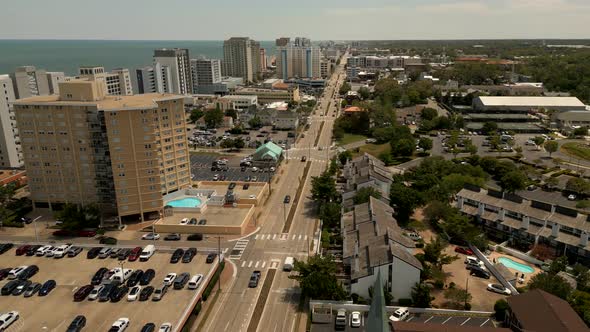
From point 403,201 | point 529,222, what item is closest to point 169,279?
point 403,201

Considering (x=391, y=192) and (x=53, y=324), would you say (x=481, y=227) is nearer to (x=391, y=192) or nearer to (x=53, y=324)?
(x=391, y=192)

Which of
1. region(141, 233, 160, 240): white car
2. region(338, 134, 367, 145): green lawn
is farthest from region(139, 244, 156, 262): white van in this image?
region(338, 134, 367, 145): green lawn

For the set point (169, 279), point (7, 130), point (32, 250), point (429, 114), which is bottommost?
point (32, 250)

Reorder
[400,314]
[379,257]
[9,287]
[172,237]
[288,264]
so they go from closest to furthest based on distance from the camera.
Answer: [400,314] < [379,257] < [9,287] < [288,264] < [172,237]

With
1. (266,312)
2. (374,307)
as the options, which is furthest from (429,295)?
(374,307)

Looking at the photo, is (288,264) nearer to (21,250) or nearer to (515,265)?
(515,265)

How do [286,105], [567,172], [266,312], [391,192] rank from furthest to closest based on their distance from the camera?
[286,105]
[567,172]
[391,192]
[266,312]

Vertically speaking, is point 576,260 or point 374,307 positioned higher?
point 374,307

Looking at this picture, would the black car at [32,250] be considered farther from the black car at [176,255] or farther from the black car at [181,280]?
the black car at [181,280]
